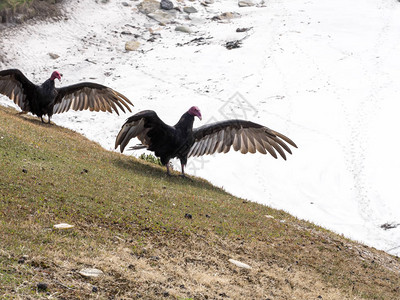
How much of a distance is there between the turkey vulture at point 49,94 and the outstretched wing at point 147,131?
20.2 feet

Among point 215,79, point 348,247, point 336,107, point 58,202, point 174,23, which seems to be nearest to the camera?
point 58,202

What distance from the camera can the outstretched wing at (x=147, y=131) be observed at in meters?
15.5

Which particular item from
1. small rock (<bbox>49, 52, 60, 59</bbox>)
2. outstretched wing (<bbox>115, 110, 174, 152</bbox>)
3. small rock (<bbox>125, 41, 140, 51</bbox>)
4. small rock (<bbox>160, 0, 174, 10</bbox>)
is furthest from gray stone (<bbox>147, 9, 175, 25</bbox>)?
outstretched wing (<bbox>115, 110, 174, 152</bbox>)

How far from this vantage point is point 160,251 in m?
9.84

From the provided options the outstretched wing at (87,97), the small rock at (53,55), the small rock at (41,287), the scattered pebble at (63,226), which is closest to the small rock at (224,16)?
the small rock at (53,55)

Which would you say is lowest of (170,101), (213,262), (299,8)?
(170,101)

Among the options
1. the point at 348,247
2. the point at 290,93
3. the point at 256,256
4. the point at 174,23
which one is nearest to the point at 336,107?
the point at 290,93

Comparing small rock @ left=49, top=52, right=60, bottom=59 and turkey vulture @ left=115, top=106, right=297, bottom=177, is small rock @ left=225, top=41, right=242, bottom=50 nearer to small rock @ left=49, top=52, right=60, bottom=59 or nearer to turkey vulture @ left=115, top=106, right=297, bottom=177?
small rock @ left=49, top=52, right=60, bottom=59

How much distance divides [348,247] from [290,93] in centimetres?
3233

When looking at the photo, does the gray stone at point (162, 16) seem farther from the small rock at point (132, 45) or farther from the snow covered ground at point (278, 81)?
the small rock at point (132, 45)

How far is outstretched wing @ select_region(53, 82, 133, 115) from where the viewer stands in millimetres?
22234

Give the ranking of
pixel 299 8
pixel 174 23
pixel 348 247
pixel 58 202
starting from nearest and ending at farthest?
pixel 58 202 < pixel 348 247 < pixel 174 23 < pixel 299 8

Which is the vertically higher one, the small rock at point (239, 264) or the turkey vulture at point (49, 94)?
the small rock at point (239, 264)

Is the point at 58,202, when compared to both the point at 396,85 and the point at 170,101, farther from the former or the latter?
the point at 396,85
